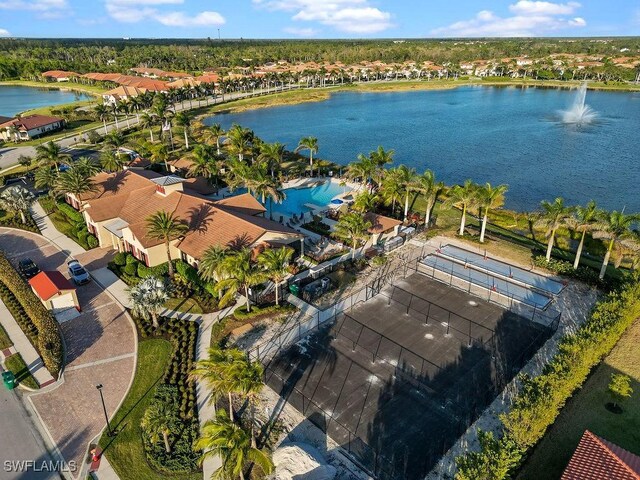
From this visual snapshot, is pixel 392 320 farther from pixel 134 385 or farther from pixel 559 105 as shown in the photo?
pixel 559 105


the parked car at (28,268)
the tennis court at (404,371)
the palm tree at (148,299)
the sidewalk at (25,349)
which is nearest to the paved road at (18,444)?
the sidewalk at (25,349)

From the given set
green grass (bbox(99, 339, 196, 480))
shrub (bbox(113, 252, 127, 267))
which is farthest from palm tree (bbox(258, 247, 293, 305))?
shrub (bbox(113, 252, 127, 267))

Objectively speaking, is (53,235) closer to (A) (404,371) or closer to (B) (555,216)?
(A) (404,371)

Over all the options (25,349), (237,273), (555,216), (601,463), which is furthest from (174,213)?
(601,463)

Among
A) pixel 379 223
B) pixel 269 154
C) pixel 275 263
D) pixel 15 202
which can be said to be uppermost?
pixel 269 154

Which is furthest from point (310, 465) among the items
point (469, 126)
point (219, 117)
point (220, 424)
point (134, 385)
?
point (219, 117)

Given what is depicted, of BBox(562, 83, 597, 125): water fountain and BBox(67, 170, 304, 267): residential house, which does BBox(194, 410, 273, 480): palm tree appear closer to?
BBox(67, 170, 304, 267): residential house

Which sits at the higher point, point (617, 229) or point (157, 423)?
point (617, 229)
